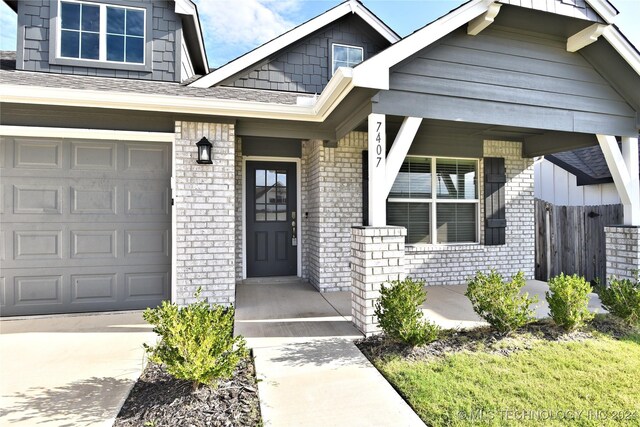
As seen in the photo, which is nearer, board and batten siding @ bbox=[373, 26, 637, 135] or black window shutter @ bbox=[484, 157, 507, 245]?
board and batten siding @ bbox=[373, 26, 637, 135]

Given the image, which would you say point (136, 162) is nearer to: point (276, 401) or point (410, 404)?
point (276, 401)

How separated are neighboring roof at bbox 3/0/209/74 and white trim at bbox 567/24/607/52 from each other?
17.4ft

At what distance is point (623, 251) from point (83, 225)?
7.22 metres

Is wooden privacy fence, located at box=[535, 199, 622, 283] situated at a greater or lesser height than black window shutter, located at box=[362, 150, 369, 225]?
lesser

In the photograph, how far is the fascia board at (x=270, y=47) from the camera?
17.7ft

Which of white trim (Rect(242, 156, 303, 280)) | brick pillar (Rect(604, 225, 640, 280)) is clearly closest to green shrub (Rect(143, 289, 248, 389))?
white trim (Rect(242, 156, 303, 280))

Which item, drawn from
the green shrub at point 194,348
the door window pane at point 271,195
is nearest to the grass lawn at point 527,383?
the green shrub at point 194,348

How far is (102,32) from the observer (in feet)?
16.4

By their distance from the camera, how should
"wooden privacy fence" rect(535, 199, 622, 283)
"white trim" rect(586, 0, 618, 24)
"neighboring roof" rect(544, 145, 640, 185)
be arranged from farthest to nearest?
"neighboring roof" rect(544, 145, 640, 185) → "wooden privacy fence" rect(535, 199, 622, 283) → "white trim" rect(586, 0, 618, 24)

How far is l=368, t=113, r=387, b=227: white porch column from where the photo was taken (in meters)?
3.65

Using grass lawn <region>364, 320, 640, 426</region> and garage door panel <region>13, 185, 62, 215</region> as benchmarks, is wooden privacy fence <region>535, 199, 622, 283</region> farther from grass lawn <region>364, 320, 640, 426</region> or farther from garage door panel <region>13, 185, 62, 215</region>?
garage door panel <region>13, 185, 62, 215</region>

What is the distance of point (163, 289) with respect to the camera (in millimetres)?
4543

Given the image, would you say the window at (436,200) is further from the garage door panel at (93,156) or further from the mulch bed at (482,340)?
the garage door panel at (93,156)

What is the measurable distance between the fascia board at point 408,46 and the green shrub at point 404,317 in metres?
2.05
